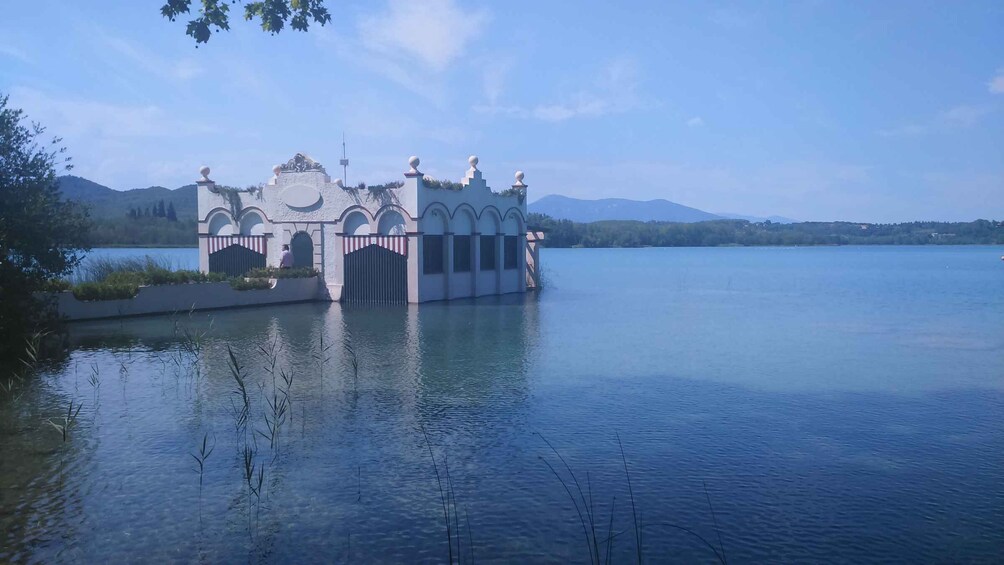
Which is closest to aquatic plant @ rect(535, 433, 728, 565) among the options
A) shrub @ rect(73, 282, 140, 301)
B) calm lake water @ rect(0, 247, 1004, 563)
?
calm lake water @ rect(0, 247, 1004, 563)

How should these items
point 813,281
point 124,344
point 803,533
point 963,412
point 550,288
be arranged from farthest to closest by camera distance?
point 813,281
point 550,288
point 124,344
point 963,412
point 803,533

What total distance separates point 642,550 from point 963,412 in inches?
270

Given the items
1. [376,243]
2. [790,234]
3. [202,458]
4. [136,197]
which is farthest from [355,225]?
[790,234]

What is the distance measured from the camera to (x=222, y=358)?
13969 mm

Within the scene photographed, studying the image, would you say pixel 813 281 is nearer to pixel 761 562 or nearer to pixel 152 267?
pixel 152 267

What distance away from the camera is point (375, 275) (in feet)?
84.4

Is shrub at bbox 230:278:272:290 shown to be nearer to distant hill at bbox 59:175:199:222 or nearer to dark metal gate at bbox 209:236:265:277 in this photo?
dark metal gate at bbox 209:236:265:277

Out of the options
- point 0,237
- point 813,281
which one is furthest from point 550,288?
point 0,237

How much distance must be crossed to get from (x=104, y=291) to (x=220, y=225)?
8382 millimetres

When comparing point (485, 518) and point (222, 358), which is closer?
point (485, 518)

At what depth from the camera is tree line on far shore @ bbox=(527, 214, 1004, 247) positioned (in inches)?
5285

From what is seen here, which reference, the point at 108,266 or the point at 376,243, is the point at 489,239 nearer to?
the point at 376,243

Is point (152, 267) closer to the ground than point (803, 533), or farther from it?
farther from it

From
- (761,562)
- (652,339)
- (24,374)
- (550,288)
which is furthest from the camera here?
(550,288)
